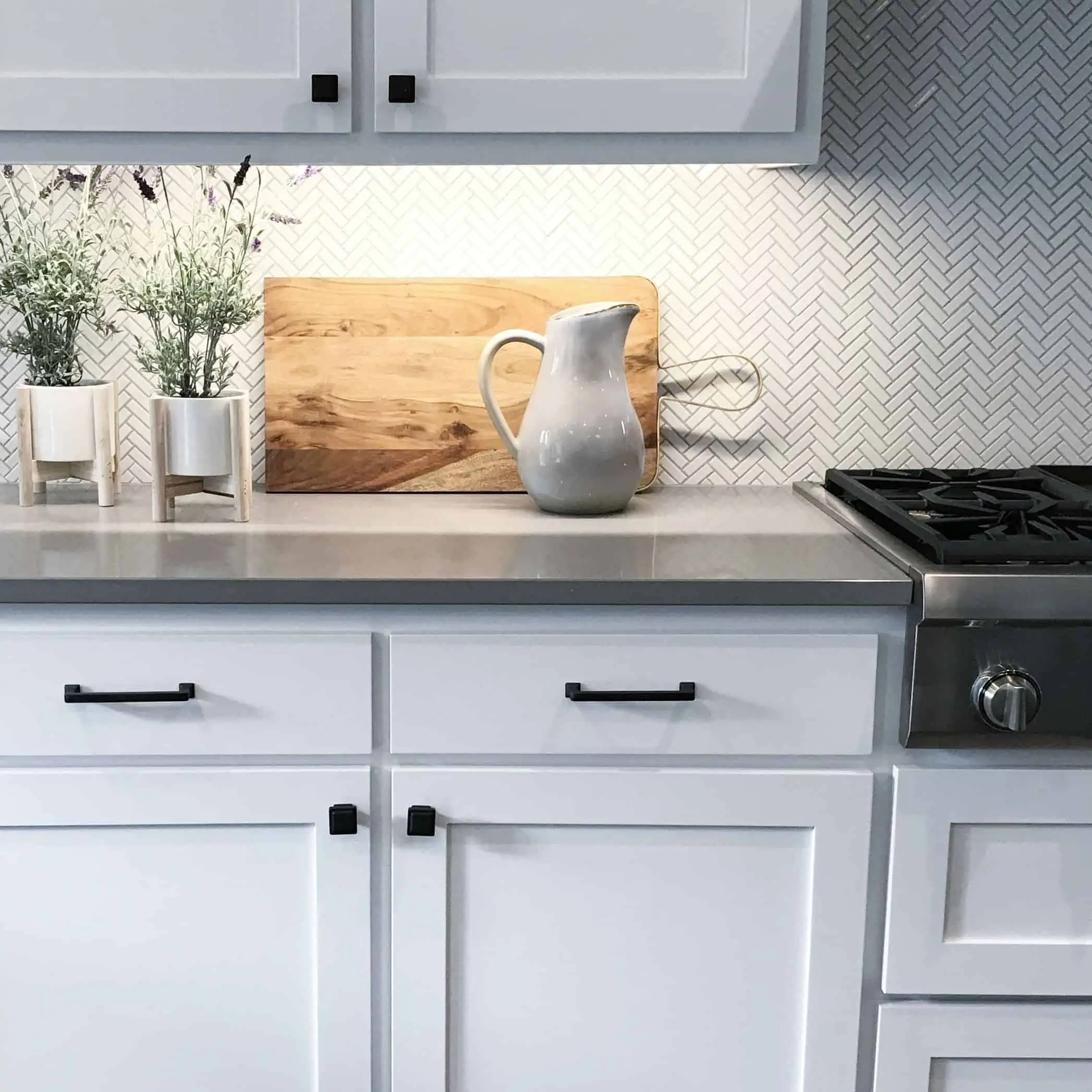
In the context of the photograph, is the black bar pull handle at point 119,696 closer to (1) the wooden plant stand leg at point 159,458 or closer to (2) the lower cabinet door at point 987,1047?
(1) the wooden plant stand leg at point 159,458

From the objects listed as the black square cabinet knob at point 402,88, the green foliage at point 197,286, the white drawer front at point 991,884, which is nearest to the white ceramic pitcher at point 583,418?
the black square cabinet knob at point 402,88

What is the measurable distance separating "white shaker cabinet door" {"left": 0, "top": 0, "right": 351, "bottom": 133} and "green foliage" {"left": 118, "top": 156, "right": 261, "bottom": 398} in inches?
3.7

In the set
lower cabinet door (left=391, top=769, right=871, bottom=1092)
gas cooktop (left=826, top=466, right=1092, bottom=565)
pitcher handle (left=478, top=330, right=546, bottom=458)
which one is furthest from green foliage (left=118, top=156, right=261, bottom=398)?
gas cooktop (left=826, top=466, right=1092, bottom=565)

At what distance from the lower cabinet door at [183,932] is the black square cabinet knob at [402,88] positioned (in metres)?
0.83

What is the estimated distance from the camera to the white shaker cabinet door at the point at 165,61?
1.60m

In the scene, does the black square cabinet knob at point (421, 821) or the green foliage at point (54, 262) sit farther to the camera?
the green foliage at point (54, 262)

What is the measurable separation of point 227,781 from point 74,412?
64 cm

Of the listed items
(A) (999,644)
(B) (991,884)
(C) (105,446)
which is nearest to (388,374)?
(C) (105,446)

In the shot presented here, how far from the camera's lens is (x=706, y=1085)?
4.95 ft

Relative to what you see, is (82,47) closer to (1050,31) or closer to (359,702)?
(359,702)

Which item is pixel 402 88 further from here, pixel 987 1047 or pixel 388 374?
pixel 987 1047

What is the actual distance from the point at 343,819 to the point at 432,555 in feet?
1.05

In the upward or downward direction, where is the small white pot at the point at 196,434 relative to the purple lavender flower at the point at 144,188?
downward

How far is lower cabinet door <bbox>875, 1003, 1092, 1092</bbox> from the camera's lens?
1496 millimetres
